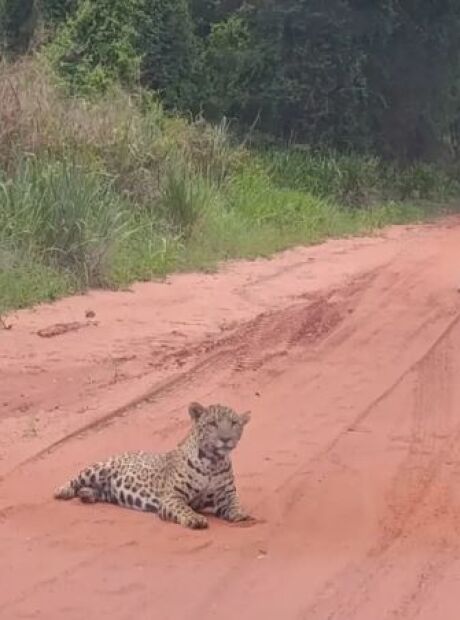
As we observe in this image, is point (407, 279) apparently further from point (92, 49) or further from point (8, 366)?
point (92, 49)

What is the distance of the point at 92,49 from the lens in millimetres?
23938

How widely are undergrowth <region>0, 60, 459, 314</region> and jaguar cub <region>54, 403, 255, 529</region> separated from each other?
575 cm

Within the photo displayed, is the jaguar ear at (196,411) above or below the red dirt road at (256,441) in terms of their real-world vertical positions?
above

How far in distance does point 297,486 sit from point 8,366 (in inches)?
146

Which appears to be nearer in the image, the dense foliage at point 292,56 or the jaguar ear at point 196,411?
the jaguar ear at point 196,411

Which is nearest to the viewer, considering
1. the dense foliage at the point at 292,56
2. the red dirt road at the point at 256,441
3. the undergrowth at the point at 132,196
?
the red dirt road at the point at 256,441

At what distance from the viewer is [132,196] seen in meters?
17.6

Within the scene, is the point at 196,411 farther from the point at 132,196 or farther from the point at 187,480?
the point at 132,196

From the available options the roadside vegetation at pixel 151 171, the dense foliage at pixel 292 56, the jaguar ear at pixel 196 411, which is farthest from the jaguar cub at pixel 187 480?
the dense foliage at pixel 292 56

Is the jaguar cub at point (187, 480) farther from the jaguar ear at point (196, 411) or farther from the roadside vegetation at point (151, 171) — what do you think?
the roadside vegetation at point (151, 171)

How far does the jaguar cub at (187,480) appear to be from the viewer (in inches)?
284

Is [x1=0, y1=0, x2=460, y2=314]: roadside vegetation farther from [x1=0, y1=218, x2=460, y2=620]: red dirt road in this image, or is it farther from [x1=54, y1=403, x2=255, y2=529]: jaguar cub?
[x1=54, y1=403, x2=255, y2=529]: jaguar cub

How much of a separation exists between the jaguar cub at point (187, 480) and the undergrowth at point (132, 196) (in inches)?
226

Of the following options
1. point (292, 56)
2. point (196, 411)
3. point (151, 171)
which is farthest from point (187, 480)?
point (292, 56)
